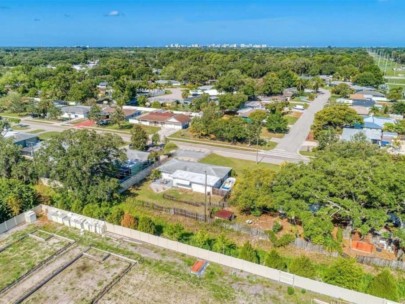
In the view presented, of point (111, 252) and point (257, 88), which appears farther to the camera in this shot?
point (257, 88)

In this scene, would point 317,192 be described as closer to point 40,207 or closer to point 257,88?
point 40,207

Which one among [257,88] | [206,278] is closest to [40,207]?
[206,278]

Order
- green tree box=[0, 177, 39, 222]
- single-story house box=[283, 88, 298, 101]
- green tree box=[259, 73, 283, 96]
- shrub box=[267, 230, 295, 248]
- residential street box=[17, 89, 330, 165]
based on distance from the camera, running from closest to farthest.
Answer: shrub box=[267, 230, 295, 248] → green tree box=[0, 177, 39, 222] → residential street box=[17, 89, 330, 165] → green tree box=[259, 73, 283, 96] → single-story house box=[283, 88, 298, 101]

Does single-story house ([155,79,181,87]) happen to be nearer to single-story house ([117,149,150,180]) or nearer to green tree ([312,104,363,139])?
green tree ([312,104,363,139])

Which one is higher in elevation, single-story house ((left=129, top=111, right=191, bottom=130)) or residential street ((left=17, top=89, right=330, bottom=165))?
single-story house ((left=129, top=111, right=191, bottom=130))

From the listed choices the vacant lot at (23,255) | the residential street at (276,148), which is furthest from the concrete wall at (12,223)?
the residential street at (276,148)

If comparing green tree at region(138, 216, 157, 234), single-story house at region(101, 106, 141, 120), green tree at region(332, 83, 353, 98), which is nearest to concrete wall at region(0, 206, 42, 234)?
green tree at region(138, 216, 157, 234)
